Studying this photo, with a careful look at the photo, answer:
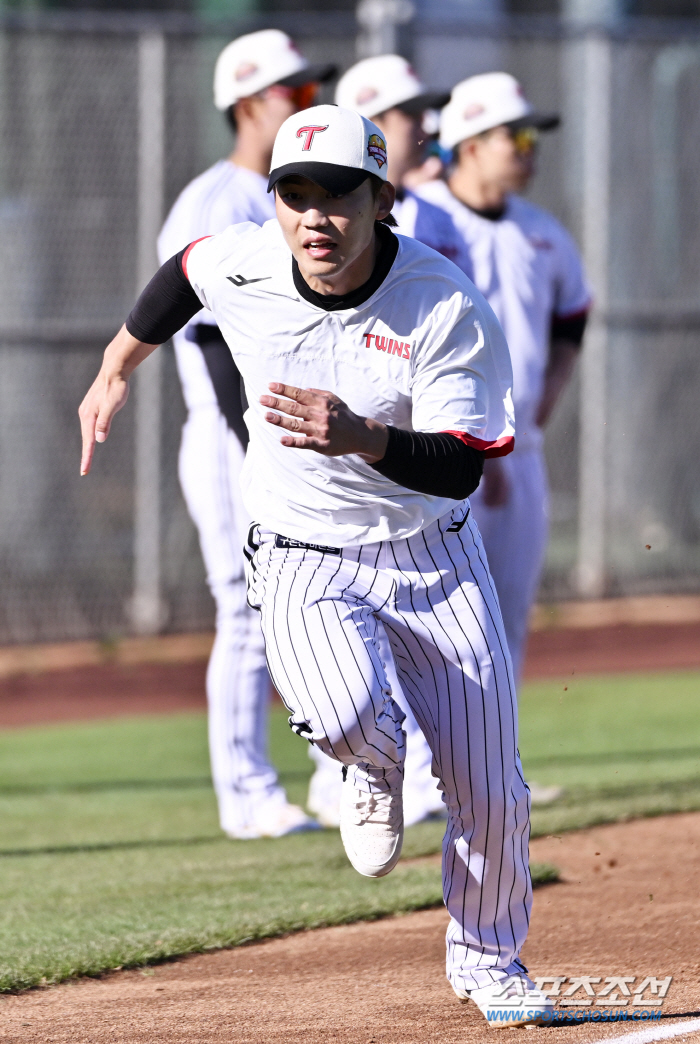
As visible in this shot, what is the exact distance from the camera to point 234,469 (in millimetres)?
5324

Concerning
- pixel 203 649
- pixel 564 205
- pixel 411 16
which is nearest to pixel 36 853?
pixel 203 649

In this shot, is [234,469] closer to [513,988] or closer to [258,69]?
[258,69]

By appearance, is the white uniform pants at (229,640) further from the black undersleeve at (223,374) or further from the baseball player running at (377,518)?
the baseball player running at (377,518)

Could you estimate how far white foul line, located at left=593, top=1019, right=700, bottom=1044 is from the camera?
320 cm

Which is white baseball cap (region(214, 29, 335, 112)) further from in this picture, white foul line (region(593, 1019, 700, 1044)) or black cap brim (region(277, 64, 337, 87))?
white foul line (region(593, 1019, 700, 1044))

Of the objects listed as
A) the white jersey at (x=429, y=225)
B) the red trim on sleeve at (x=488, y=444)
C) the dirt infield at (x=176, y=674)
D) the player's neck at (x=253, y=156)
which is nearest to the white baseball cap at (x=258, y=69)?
the player's neck at (x=253, y=156)

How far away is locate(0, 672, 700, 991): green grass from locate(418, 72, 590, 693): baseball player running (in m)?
0.98

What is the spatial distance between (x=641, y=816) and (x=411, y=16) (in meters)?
6.36

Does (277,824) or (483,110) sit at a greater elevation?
(483,110)

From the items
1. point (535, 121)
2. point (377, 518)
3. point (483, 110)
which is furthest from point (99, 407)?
point (535, 121)

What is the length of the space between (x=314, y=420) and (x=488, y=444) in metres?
0.55

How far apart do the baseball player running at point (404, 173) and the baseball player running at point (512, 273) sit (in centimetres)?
17

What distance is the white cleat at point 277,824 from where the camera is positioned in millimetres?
5395

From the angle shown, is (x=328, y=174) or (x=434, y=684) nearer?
(x=328, y=174)
